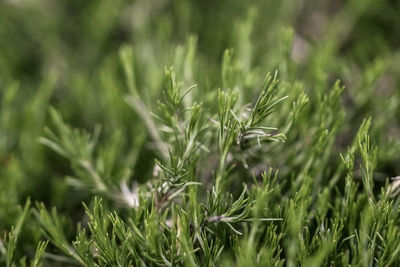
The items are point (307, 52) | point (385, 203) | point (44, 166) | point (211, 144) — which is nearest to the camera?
point (385, 203)

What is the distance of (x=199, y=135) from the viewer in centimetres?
54

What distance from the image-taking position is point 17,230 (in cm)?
53

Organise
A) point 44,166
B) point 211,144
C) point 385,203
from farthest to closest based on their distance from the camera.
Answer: point 44,166
point 211,144
point 385,203

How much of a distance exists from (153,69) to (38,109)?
19 centimetres

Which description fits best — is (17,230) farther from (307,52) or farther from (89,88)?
(307,52)

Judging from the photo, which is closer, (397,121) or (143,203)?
(143,203)

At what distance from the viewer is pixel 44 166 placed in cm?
69

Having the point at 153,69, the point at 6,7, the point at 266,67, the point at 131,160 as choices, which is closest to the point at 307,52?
the point at 266,67

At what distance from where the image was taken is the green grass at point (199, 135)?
1.52 ft

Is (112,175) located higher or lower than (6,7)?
lower

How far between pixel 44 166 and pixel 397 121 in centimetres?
55

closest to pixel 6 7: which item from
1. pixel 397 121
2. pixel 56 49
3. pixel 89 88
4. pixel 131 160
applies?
pixel 56 49

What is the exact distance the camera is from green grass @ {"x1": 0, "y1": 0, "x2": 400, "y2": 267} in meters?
0.46

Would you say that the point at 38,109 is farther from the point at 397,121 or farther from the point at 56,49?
the point at 397,121
